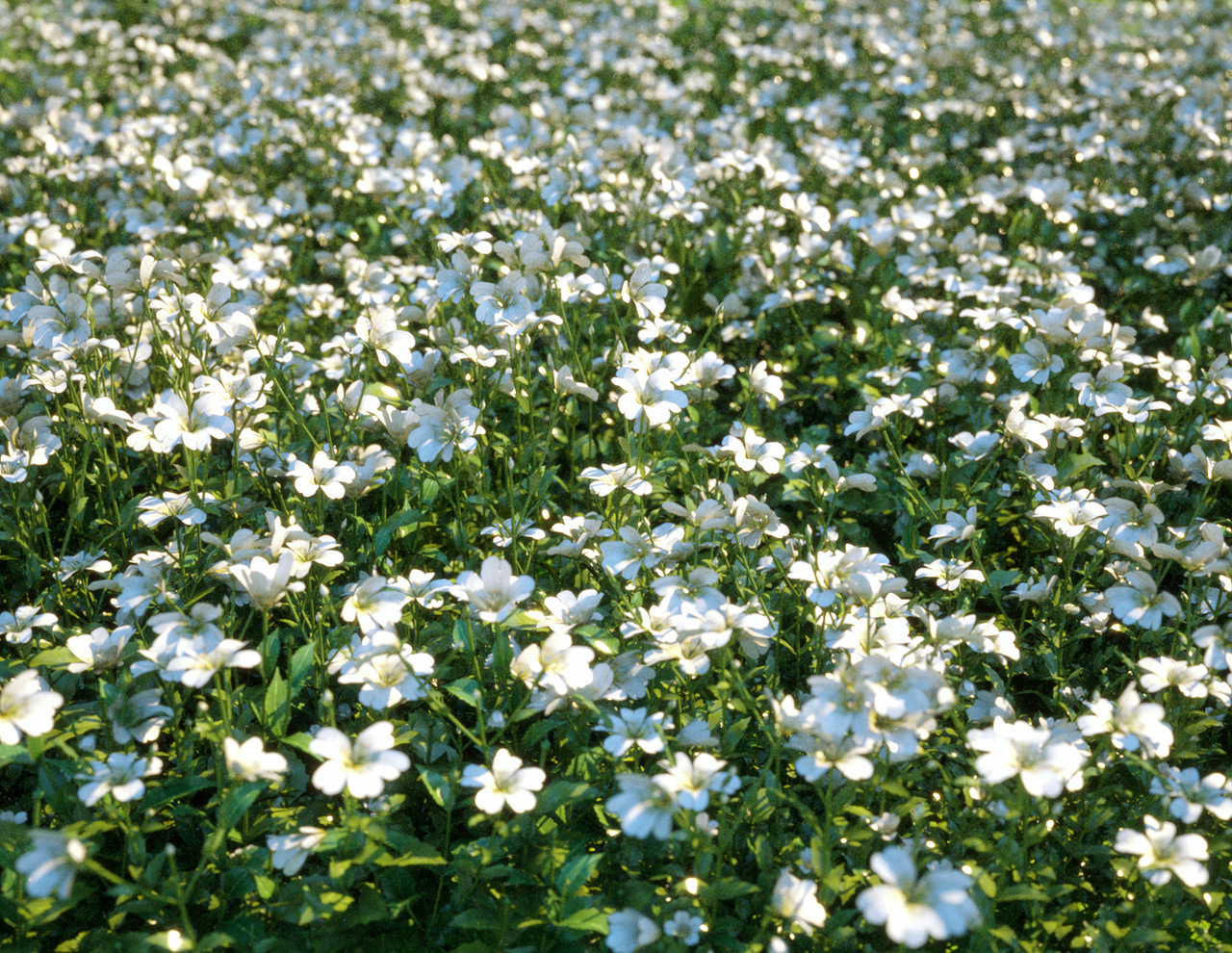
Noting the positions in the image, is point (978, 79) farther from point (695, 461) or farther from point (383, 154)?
point (695, 461)

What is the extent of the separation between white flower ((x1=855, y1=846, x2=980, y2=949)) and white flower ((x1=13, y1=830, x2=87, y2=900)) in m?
1.52

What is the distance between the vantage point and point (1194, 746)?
2602 millimetres

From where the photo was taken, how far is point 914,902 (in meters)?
1.88

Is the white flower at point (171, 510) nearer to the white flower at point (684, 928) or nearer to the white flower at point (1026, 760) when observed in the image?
the white flower at point (684, 928)

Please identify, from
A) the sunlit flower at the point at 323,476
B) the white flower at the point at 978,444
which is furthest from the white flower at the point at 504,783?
the white flower at the point at 978,444

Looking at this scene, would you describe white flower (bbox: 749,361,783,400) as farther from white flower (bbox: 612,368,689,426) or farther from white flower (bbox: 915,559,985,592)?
white flower (bbox: 915,559,985,592)

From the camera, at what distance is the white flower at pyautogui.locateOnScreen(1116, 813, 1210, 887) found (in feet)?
6.95

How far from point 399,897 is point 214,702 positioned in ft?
2.71

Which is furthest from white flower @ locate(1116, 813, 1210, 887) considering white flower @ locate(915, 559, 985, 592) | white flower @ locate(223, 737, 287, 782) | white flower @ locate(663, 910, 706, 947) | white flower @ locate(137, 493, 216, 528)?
white flower @ locate(137, 493, 216, 528)

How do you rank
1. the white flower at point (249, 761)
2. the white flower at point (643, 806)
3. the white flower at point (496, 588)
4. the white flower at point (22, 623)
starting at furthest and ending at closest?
the white flower at point (22, 623), the white flower at point (496, 588), the white flower at point (249, 761), the white flower at point (643, 806)

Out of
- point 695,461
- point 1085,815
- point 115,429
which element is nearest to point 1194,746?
point 1085,815

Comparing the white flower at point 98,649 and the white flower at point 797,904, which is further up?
the white flower at point 797,904

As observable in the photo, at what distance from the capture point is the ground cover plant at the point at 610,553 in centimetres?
224

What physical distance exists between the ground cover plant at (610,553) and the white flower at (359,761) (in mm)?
12
